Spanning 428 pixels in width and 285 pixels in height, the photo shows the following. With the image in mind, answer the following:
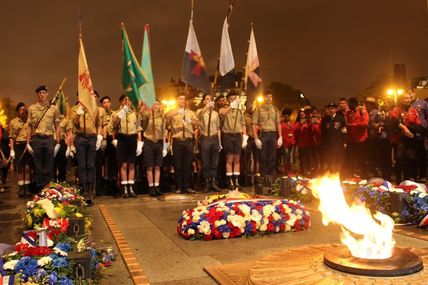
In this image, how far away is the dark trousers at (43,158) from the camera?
38.0 ft

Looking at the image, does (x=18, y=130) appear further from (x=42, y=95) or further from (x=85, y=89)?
(x=85, y=89)

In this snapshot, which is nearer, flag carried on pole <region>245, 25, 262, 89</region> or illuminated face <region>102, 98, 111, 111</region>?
flag carried on pole <region>245, 25, 262, 89</region>

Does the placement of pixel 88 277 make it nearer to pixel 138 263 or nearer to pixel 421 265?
pixel 138 263

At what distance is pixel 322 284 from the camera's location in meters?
3.90

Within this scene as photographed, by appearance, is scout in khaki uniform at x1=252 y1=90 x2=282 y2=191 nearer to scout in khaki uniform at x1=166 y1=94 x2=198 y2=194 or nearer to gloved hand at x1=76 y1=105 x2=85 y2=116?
scout in khaki uniform at x1=166 y1=94 x2=198 y2=194

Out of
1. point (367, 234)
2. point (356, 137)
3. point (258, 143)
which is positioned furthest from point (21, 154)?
point (367, 234)

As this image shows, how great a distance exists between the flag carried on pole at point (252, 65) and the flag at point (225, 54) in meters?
0.77

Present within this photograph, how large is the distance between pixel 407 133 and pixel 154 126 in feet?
20.7

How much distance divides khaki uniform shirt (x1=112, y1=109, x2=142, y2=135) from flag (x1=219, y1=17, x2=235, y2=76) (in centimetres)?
253

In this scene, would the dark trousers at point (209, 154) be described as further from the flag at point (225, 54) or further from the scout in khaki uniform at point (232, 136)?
the flag at point (225, 54)

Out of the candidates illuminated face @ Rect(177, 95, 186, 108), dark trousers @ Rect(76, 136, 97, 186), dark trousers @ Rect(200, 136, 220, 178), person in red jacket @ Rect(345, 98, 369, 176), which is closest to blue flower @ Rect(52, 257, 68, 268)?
dark trousers @ Rect(76, 136, 97, 186)

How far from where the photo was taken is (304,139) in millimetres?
16453

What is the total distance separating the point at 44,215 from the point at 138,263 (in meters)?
2.17

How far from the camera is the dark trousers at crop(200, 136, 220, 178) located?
40.7 ft
